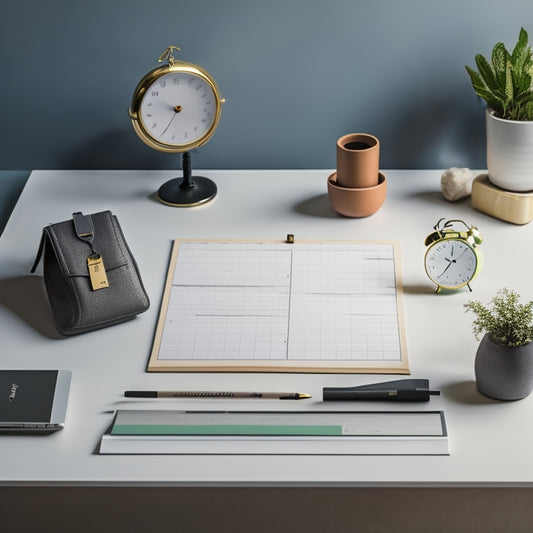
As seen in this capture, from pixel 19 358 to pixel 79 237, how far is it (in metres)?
0.23

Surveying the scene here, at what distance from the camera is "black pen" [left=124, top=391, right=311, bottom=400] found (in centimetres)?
124

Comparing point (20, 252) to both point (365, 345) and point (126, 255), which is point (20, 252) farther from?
point (365, 345)

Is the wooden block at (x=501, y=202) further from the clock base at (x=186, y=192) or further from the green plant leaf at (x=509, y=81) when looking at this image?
the clock base at (x=186, y=192)

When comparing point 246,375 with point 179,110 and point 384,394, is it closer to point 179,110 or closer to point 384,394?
point 384,394

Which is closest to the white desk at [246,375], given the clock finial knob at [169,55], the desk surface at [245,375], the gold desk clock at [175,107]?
the desk surface at [245,375]

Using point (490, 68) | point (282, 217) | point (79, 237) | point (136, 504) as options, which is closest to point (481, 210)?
point (490, 68)

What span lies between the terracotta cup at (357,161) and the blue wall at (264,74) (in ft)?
0.56

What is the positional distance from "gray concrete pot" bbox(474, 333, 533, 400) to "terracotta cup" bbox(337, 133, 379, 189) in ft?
1.67

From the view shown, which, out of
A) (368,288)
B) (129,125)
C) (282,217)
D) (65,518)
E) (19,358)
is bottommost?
(65,518)

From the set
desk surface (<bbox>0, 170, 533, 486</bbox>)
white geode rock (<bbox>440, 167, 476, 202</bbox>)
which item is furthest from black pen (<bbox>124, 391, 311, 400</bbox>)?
white geode rock (<bbox>440, 167, 476, 202</bbox>)

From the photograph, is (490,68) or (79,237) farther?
(490,68)

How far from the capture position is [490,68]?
5.28ft

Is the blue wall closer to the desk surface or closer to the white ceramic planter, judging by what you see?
the desk surface

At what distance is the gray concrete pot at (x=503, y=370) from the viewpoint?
118 cm
